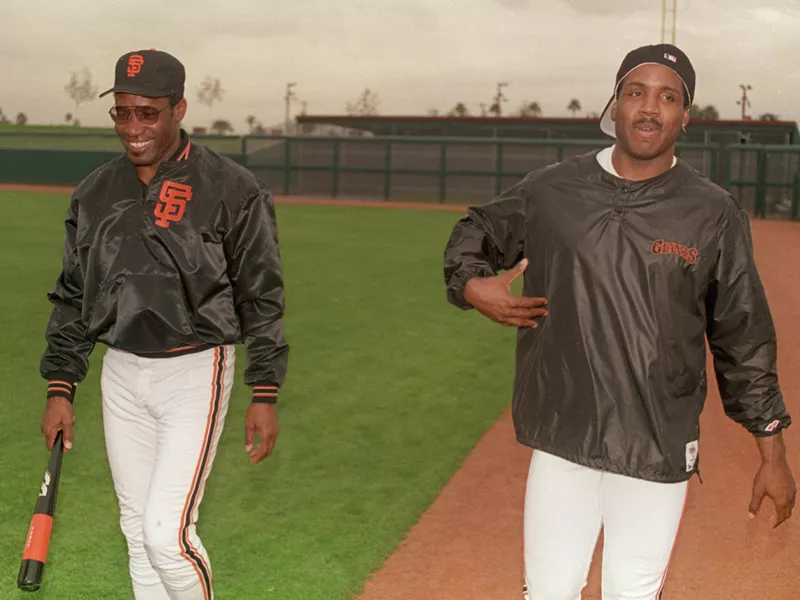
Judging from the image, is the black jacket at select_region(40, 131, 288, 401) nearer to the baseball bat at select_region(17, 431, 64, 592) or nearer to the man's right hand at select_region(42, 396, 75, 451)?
the man's right hand at select_region(42, 396, 75, 451)

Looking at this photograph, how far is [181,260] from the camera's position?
359 cm

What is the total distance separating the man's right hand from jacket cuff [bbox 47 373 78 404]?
0.06 feet

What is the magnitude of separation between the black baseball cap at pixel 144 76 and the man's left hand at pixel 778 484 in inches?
92.2

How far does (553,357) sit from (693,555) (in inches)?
97.7

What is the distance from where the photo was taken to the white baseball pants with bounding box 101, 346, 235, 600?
3514 mm

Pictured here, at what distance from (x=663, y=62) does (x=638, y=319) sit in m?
0.77

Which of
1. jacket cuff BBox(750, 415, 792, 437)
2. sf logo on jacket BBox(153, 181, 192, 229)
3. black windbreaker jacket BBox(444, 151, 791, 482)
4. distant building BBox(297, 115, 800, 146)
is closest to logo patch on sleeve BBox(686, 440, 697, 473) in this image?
black windbreaker jacket BBox(444, 151, 791, 482)

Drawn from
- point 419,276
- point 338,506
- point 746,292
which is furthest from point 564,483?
point 419,276

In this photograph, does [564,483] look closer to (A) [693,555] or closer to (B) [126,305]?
(B) [126,305]

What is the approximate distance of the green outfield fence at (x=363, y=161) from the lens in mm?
36781

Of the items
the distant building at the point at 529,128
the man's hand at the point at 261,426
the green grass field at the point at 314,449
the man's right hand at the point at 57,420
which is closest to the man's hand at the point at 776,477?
the man's hand at the point at 261,426

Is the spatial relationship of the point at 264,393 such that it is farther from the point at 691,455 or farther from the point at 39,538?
the point at 691,455

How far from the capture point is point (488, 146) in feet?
123

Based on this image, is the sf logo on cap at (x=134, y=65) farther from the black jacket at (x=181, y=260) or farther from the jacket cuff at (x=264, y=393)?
the jacket cuff at (x=264, y=393)
